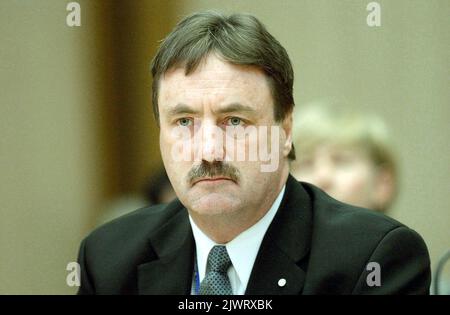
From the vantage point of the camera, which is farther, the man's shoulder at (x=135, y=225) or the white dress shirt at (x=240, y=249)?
the man's shoulder at (x=135, y=225)

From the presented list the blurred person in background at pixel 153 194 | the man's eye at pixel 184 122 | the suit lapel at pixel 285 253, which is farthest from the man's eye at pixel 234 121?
the blurred person in background at pixel 153 194

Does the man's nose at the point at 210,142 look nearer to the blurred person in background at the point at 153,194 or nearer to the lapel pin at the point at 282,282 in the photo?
the lapel pin at the point at 282,282

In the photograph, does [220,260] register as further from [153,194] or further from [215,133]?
[153,194]

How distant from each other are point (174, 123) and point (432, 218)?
1.01 metres

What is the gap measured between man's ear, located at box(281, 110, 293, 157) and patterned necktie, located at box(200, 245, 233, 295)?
0.34 metres

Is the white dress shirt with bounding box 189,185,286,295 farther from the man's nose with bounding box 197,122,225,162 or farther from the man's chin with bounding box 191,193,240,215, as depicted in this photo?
the man's nose with bounding box 197,122,225,162

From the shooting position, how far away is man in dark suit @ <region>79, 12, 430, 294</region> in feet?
6.66

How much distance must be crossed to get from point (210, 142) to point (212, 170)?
0.07 metres

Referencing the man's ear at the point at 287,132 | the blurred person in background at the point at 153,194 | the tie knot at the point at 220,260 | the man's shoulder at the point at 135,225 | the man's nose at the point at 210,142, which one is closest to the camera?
the man's nose at the point at 210,142

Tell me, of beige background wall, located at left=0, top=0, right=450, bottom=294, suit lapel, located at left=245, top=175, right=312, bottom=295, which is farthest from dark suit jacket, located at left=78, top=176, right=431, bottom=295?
beige background wall, located at left=0, top=0, right=450, bottom=294

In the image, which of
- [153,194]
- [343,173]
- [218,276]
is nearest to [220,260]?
[218,276]

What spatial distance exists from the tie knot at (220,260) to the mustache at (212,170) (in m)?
0.22

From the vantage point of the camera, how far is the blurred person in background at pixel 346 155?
2596mm
